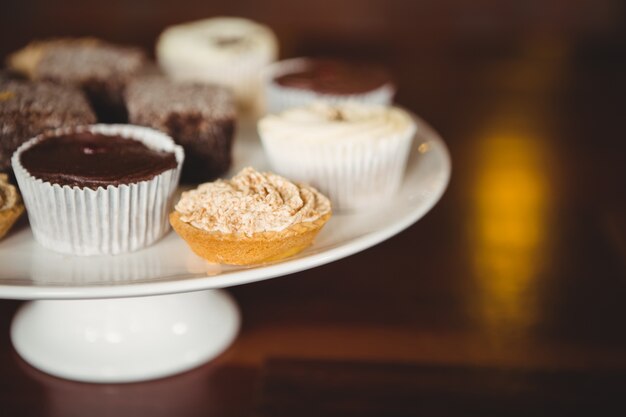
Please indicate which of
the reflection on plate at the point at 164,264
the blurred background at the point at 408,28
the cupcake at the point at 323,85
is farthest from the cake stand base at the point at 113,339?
the blurred background at the point at 408,28

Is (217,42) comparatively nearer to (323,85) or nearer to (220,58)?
(220,58)

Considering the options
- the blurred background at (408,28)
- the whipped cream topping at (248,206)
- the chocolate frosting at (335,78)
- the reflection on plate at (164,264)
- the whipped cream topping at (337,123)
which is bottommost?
the blurred background at (408,28)

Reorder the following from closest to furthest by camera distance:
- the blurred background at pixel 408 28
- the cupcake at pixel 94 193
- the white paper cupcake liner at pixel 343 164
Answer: the cupcake at pixel 94 193 < the white paper cupcake liner at pixel 343 164 < the blurred background at pixel 408 28

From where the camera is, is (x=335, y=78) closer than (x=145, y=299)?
No

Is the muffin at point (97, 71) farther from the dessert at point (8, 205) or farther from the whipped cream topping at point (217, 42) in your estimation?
the dessert at point (8, 205)

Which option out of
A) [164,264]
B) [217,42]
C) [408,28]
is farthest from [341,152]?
[408,28]

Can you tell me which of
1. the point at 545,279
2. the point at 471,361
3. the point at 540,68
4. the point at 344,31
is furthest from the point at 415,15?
the point at 471,361

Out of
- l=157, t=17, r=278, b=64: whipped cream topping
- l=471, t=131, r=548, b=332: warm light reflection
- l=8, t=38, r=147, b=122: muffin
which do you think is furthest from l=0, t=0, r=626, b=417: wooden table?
l=157, t=17, r=278, b=64: whipped cream topping

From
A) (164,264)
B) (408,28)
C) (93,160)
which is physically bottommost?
(408,28)
